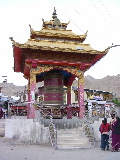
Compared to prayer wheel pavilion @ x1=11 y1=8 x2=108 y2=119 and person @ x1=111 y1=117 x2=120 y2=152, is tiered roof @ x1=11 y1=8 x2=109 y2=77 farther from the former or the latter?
person @ x1=111 y1=117 x2=120 y2=152

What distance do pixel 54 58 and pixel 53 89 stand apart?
2.62 m

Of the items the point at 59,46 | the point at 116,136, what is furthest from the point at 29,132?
the point at 59,46

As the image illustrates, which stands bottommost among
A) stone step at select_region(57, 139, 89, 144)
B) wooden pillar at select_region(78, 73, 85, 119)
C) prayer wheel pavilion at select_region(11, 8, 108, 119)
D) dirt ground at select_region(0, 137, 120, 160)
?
dirt ground at select_region(0, 137, 120, 160)

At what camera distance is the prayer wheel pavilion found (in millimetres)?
15553

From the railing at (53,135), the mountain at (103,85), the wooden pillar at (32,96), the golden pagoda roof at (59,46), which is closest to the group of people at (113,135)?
the railing at (53,135)

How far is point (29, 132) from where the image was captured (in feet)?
43.4

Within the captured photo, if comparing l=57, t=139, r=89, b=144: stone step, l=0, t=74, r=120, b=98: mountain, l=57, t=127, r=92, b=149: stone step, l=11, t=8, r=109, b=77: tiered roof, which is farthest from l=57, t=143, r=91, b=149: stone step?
l=0, t=74, r=120, b=98: mountain

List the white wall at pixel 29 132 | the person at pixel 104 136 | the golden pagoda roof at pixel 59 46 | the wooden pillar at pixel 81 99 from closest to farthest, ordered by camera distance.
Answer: the person at pixel 104 136, the white wall at pixel 29 132, the golden pagoda roof at pixel 59 46, the wooden pillar at pixel 81 99

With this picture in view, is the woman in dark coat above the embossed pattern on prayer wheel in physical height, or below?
below

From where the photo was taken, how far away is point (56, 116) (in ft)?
57.1

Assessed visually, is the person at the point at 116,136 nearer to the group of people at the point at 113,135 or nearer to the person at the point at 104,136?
the group of people at the point at 113,135

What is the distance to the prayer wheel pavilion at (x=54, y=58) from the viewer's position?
51.0 ft

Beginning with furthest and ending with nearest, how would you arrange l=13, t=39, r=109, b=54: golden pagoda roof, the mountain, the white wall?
the mountain < l=13, t=39, r=109, b=54: golden pagoda roof < the white wall

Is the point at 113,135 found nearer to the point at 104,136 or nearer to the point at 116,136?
the point at 116,136
